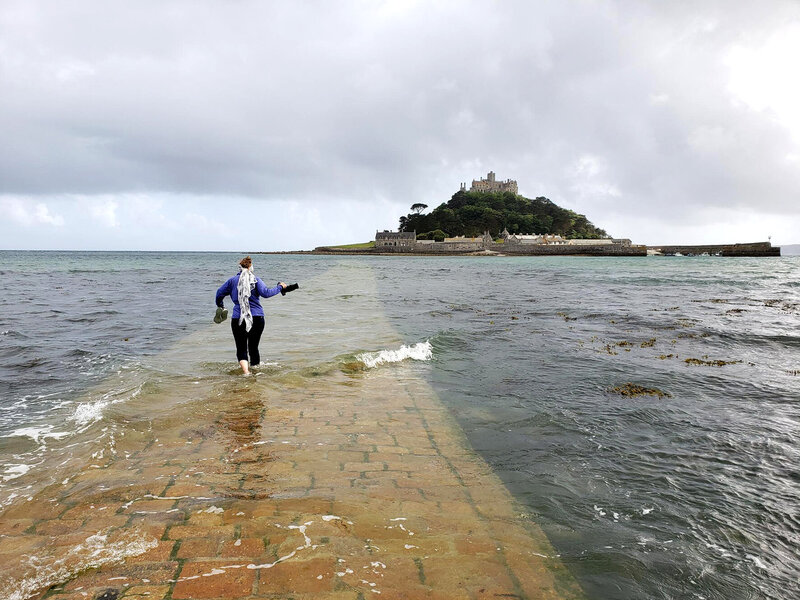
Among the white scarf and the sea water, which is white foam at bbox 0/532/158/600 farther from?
the white scarf

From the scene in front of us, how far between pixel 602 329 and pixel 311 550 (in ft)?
43.8

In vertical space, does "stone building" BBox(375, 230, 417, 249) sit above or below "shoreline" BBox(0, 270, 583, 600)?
above

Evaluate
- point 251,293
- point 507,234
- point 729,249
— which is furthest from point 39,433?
point 729,249

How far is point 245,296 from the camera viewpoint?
9.09m

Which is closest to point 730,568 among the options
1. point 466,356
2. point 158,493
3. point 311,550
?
point 311,550

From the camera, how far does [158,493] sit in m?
Answer: 4.10

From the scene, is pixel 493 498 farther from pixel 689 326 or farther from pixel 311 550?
pixel 689 326

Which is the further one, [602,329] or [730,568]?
[602,329]

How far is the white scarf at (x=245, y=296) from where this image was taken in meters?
9.06

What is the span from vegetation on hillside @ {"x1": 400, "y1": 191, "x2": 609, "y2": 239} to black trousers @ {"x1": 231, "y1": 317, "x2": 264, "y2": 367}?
157982 millimetres

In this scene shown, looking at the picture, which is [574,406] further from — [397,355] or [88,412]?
[88,412]

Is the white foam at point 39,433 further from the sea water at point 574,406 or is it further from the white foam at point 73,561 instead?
the white foam at point 73,561

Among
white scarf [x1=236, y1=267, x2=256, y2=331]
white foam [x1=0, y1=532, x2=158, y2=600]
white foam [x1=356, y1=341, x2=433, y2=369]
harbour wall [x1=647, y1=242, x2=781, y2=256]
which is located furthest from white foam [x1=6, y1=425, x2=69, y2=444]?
harbour wall [x1=647, y1=242, x2=781, y2=256]

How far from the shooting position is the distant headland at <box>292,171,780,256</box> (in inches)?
5861
